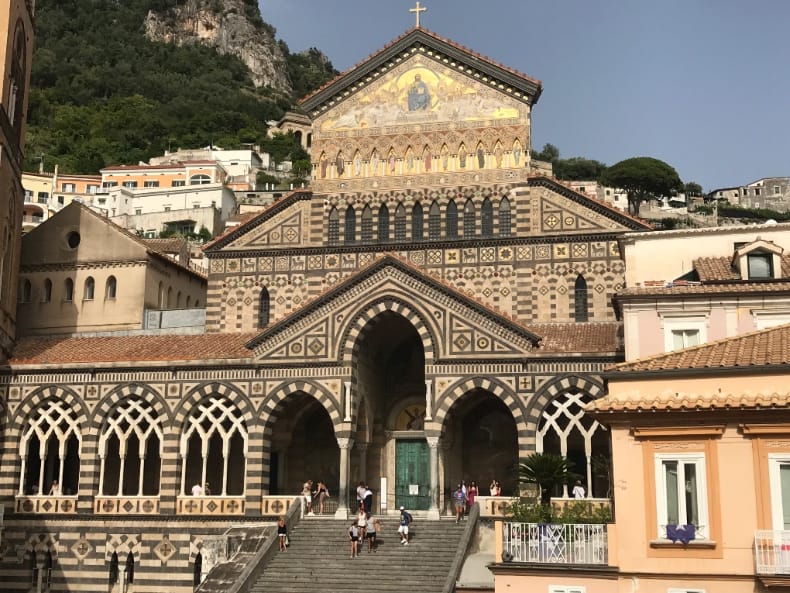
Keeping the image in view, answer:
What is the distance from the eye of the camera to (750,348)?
958 inches

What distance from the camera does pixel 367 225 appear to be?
43.1 metres

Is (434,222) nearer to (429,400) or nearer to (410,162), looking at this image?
(410,162)

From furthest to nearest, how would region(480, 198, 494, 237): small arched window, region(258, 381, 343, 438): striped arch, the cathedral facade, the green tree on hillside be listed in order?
1. the green tree on hillside
2. region(480, 198, 494, 237): small arched window
3. region(258, 381, 343, 438): striped arch
4. the cathedral facade

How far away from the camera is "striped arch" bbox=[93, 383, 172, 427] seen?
3903 centimetres

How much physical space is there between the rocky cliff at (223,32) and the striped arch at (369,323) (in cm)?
14199

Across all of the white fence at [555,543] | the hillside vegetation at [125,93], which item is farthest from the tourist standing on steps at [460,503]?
the hillside vegetation at [125,93]

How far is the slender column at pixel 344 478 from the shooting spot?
116 ft

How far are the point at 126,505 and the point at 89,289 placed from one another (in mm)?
11677

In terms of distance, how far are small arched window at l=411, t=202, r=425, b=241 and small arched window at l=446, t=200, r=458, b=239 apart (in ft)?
3.52

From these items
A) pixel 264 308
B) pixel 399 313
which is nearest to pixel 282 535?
pixel 399 313

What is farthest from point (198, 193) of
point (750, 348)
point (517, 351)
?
point (750, 348)

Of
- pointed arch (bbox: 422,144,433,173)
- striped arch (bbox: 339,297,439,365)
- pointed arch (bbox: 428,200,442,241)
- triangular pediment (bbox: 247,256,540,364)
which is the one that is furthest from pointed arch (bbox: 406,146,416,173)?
striped arch (bbox: 339,297,439,365)

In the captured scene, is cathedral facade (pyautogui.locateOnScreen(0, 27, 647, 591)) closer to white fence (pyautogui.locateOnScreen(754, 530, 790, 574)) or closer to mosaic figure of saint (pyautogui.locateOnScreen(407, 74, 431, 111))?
mosaic figure of saint (pyautogui.locateOnScreen(407, 74, 431, 111))

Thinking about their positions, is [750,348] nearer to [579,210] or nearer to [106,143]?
[579,210]
